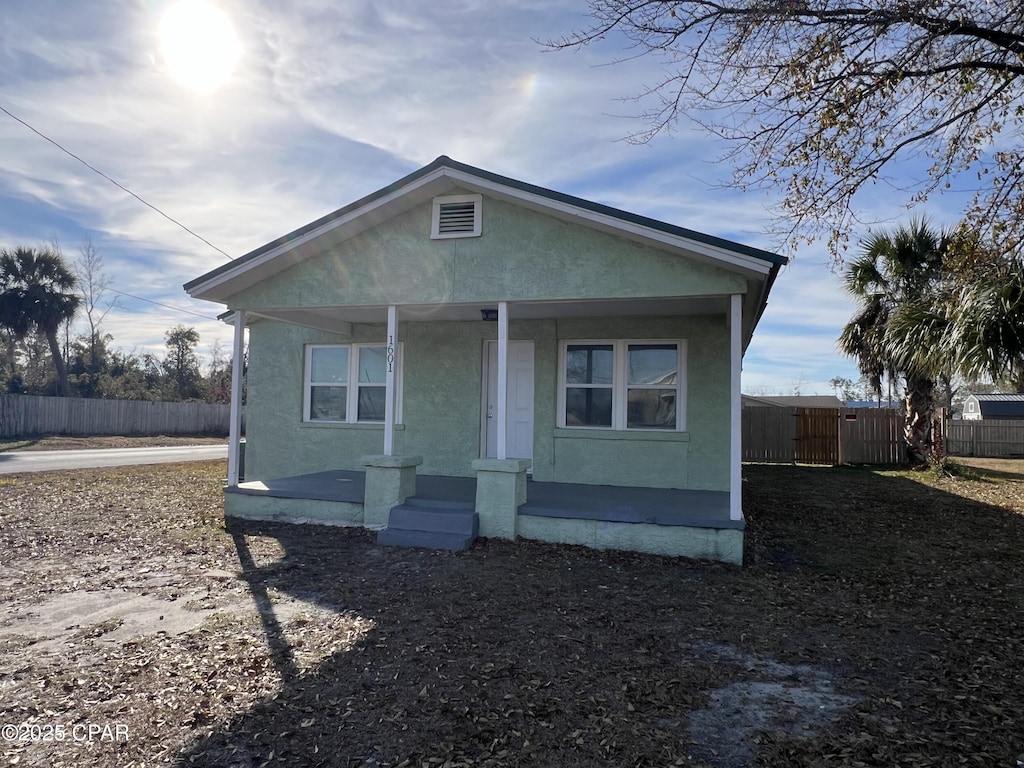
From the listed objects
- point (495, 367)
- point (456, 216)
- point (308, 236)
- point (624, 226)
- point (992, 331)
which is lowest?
point (495, 367)

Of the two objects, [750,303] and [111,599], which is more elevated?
[750,303]

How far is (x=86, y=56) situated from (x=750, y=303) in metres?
10.3

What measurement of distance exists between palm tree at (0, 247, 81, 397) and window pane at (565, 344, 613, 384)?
28.3 m

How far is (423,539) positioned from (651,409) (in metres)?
3.92

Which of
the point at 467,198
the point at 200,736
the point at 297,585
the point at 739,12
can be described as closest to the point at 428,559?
the point at 297,585

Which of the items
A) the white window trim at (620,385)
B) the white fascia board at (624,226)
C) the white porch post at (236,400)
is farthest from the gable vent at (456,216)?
the white porch post at (236,400)

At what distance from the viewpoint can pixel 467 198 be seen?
8016 millimetres

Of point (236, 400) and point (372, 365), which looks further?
point (372, 365)

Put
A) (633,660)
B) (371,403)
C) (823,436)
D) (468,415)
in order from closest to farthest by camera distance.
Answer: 1. (633,660)
2. (468,415)
3. (371,403)
4. (823,436)

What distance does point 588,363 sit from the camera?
987 cm

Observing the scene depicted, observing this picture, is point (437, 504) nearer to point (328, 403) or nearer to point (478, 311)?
point (478, 311)

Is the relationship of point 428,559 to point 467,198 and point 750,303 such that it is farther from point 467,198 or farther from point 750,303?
point 750,303

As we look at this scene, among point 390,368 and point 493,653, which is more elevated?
point 390,368

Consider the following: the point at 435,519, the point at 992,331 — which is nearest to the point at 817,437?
the point at 992,331
